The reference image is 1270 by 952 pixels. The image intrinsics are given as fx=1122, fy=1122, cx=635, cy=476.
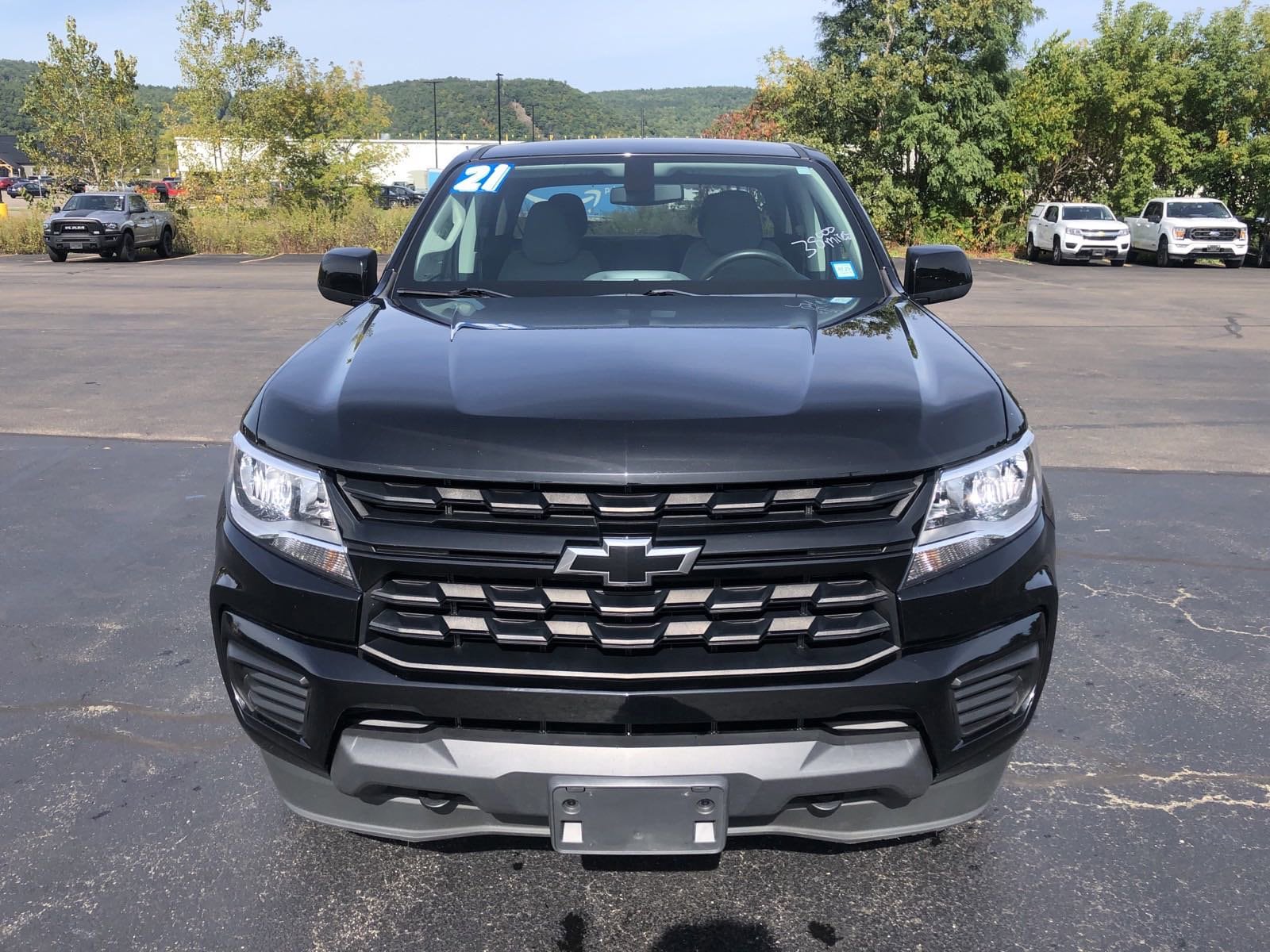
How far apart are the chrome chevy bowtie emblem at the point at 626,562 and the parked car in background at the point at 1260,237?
3096cm

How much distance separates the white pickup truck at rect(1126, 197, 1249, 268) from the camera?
91.8ft

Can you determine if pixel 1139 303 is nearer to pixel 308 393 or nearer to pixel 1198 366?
pixel 1198 366

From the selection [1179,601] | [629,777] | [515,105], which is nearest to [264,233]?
[1179,601]

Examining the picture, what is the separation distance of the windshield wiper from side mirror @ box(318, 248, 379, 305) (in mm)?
387

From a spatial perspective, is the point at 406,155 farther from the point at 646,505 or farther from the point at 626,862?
the point at 646,505

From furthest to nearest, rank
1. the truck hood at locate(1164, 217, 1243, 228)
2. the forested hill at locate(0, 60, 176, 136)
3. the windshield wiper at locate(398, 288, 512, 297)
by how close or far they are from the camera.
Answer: the forested hill at locate(0, 60, 176, 136) → the truck hood at locate(1164, 217, 1243, 228) → the windshield wiper at locate(398, 288, 512, 297)

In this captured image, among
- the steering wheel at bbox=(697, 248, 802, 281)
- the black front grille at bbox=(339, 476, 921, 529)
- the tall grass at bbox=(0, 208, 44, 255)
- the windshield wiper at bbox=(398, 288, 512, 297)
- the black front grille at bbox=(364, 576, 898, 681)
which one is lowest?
the tall grass at bbox=(0, 208, 44, 255)

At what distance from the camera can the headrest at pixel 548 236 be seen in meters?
3.66

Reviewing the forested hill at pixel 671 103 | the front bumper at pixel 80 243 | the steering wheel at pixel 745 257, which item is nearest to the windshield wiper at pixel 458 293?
the steering wheel at pixel 745 257

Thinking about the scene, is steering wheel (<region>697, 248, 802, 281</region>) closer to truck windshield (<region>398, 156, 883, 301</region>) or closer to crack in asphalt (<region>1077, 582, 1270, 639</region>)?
truck windshield (<region>398, 156, 883, 301</region>)

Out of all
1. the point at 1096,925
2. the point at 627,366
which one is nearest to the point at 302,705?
the point at 627,366

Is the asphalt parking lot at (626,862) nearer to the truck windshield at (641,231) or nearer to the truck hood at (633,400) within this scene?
the truck hood at (633,400)

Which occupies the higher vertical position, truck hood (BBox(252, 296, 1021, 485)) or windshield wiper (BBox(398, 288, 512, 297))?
windshield wiper (BBox(398, 288, 512, 297))

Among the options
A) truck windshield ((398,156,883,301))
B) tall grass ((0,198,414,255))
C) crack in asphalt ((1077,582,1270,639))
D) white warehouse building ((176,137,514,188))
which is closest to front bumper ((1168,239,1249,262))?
white warehouse building ((176,137,514,188))
